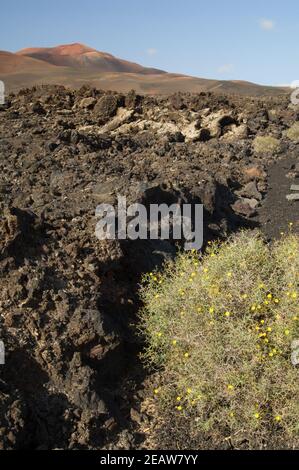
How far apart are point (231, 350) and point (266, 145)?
28.0 ft

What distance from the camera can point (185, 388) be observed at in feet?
14.1

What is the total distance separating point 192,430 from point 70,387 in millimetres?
963

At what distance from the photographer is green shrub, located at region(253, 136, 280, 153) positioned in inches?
472

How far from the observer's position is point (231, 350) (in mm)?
4246

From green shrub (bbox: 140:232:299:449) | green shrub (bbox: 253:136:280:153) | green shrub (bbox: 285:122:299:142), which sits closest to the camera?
green shrub (bbox: 140:232:299:449)

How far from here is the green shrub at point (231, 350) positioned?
4.05 meters

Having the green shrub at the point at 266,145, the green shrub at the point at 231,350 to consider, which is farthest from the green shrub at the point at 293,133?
the green shrub at the point at 231,350

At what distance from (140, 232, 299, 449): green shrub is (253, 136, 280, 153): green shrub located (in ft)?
23.9

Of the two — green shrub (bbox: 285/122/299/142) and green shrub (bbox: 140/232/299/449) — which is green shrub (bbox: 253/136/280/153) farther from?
green shrub (bbox: 140/232/299/449)

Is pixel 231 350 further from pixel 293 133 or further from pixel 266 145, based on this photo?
pixel 293 133

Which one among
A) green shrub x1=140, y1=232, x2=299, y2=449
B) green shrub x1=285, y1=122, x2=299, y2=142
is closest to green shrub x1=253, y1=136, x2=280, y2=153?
green shrub x1=285, y1=122, x2=299, y2=142

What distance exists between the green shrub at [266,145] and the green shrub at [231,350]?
287 inches

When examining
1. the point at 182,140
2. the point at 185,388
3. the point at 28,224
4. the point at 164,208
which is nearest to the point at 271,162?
the point at 182,140

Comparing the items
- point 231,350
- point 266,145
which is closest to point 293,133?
point 266,145
